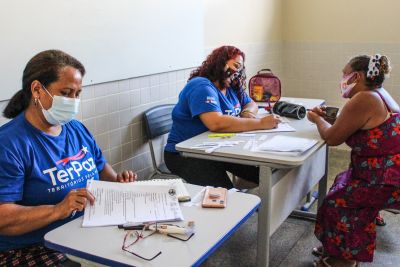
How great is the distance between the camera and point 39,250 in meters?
1.60

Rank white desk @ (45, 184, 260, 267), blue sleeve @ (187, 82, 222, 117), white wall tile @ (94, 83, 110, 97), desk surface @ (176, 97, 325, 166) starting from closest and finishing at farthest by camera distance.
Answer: white desk @ (45, 184, 260, 267) < desk surface @ (176, 97, 325, 166) < blue sleeve @ (187, 82, 222, 117) < white wall tile @ (94, 83, 110, 97)

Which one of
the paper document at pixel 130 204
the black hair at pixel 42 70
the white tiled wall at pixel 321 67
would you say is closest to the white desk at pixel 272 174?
the paper document at pixel 130 204

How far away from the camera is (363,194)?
7.57 ft

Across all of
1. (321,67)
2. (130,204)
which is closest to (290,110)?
(130,204)

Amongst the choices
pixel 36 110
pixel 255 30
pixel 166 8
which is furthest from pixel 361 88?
pixel 255 30

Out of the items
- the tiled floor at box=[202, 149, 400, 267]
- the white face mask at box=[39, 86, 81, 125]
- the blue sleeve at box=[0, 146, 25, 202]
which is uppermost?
the white face mask at box=[39, 86, 81, 125]

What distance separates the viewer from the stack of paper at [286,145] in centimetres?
210

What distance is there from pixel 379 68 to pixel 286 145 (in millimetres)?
651

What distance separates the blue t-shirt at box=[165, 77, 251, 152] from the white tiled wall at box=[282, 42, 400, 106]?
92.0 inches

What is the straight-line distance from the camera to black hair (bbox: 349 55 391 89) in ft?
7.55

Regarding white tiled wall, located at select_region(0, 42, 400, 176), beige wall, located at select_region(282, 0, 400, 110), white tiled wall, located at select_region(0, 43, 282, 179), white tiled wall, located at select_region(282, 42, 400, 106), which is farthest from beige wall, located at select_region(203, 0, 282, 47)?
white tiled wall, located at select_region(0, 43, 282, 179)

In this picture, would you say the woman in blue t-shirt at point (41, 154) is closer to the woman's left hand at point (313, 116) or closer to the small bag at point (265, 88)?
the woman's left hand at point (313, 116)

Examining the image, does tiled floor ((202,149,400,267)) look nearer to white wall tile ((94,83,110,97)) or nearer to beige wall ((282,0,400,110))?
white wall tile ((94,83,110,97))

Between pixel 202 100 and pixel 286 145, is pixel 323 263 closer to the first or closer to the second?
pixel 286 145
